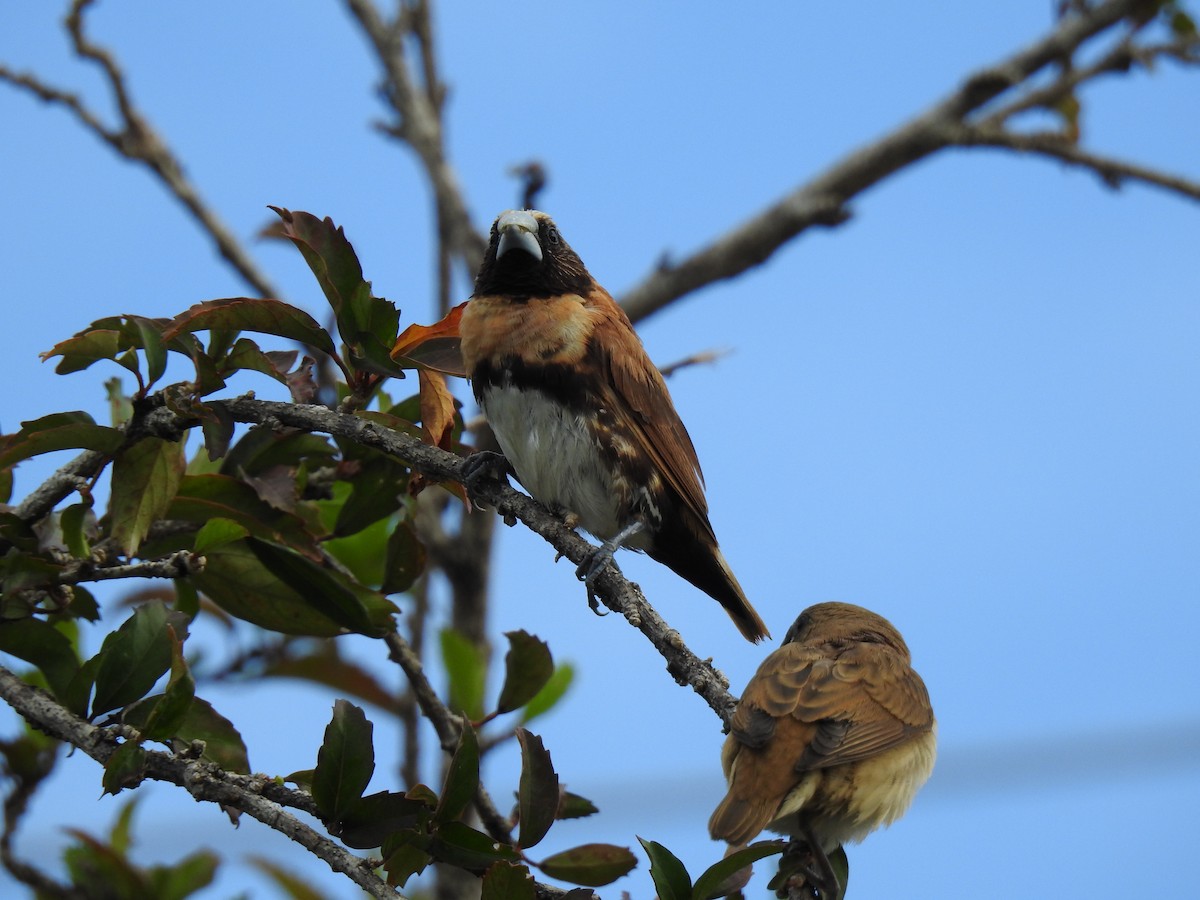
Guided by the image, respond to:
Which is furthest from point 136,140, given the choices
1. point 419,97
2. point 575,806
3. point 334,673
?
point 575,806

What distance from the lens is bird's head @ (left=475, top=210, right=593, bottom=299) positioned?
171 inches

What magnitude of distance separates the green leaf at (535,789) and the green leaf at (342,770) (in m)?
0.30

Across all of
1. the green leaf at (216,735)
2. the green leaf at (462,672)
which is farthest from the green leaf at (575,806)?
the green leaf at (462,672)

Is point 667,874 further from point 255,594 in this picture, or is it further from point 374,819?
point 255,594

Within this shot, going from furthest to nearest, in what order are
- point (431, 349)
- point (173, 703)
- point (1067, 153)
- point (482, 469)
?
point (1067, 153)
point (482, 469)
point (431, 349)
point (173, 703)

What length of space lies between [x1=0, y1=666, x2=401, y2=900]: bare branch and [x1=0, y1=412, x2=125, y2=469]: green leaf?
1.55 feet

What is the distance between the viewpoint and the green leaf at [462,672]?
193 inches

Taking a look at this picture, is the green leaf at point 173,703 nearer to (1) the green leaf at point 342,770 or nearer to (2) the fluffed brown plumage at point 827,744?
(1) the green leaf at point 342,770

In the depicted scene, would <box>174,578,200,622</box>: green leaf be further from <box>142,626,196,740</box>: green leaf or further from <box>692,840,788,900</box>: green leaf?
<box>692,840,788,900</box>: green leaf

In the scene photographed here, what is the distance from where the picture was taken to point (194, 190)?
7.17 meters

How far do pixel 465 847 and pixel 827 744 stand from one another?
149 centimetres

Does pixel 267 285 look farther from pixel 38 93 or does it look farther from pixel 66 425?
pixel 66 425

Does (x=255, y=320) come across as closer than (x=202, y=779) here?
No

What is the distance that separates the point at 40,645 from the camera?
8.59 ft
